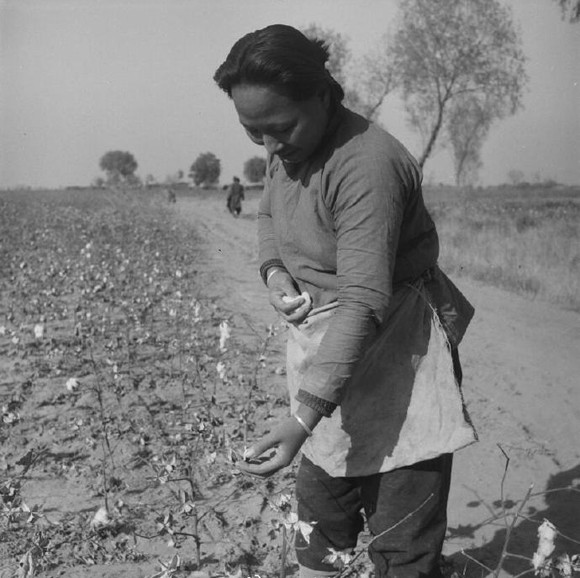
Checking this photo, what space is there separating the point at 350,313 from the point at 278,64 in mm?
512

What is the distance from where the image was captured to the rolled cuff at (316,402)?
4.85 feet

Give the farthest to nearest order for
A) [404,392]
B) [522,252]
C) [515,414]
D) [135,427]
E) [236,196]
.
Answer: [236,196] → [522,252] → [515,414] → [135,427] → [404,392]

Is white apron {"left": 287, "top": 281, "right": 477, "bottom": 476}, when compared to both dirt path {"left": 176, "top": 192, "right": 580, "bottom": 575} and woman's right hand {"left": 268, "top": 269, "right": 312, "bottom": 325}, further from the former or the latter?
dirt path {"left": 176, "top": 192, "right": 580, "bottom": 575}

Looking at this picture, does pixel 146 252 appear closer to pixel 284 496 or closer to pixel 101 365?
pixel 101 365

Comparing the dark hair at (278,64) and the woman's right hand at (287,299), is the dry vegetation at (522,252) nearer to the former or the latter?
the woman's right hand at (287,299)

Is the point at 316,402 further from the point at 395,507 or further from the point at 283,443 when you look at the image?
the point at 395,507

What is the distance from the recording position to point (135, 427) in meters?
3.52

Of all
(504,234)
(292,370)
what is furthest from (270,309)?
(504,234)

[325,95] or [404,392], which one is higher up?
[325,95]

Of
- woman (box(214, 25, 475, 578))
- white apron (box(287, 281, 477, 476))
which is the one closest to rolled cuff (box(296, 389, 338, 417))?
woman (box(214, 25, 475, 578))

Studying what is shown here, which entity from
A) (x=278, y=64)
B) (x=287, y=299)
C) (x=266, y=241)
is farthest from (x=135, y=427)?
(x=278, y=64)

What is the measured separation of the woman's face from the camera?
1.45 meters

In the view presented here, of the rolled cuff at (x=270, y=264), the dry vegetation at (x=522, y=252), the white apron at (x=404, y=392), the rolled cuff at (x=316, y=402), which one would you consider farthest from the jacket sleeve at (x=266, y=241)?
the dry vegetation at (x=522, y=252)

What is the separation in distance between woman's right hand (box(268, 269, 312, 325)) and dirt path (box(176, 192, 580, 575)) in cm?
Result: 75
